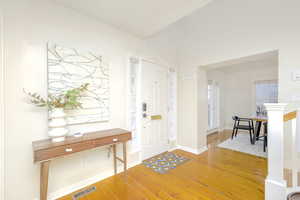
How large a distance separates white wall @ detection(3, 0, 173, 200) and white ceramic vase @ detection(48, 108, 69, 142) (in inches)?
7.7

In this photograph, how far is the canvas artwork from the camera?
5.64 ft

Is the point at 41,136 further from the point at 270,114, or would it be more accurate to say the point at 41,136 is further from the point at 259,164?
the point at 259,164

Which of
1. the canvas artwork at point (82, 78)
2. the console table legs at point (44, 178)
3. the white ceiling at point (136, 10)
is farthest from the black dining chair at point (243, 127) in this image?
the console table legs at point (44, 178)

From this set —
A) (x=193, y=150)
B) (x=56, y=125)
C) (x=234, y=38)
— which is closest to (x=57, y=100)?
(x=56, y=125)

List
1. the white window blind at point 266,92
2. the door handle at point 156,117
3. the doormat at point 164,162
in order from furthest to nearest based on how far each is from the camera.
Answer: the white window blind at point 266,92 < the door handle at point 156,117 < the doormat at point 164,162

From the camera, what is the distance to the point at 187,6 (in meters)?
1.84

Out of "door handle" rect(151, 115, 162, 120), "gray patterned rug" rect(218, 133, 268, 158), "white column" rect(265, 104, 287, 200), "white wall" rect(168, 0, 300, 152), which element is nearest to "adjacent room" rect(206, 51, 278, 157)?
"gray patterned rug" rect(218, 133, 268, 158)

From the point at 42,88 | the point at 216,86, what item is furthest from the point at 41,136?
the point at 216,86

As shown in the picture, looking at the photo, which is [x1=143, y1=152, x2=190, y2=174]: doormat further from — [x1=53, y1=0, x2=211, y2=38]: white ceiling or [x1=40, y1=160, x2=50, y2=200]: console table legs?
[x1=53, y1=0, x2=211, y2=38]: white ceiling

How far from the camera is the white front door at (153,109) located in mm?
2773

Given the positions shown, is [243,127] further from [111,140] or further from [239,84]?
[111,140]

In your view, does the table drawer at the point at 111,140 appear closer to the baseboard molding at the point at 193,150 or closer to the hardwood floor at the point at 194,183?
the hardwood floor at the point at 194,183

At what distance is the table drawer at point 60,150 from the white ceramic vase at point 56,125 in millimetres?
189

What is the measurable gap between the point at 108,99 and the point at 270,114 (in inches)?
84.3
